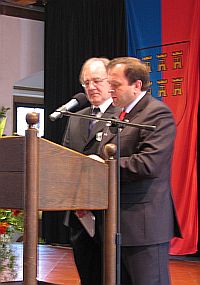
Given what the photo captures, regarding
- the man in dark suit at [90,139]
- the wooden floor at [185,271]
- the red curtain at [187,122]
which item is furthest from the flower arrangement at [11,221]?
the red curtain at [187,122]

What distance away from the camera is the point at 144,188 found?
2387mm

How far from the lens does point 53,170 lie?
166cm

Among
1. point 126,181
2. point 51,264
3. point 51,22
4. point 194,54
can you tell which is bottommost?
point 51,264

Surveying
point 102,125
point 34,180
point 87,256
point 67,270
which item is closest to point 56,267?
point 67,270

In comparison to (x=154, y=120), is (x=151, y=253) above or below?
below

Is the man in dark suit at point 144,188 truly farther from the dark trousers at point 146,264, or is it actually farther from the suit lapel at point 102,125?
the suit lapel at point 102,125

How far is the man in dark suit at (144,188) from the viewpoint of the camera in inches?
92.0

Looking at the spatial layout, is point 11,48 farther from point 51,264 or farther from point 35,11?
point 51,264

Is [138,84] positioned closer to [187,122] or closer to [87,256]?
[87,256]

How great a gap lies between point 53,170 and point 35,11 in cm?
720

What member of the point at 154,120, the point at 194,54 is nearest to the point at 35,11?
the point at 194,54

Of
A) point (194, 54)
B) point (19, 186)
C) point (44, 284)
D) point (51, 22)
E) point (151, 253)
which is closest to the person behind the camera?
point (19, 186)

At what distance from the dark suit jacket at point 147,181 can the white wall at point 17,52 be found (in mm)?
6107

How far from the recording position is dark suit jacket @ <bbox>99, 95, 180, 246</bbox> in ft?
7.64
